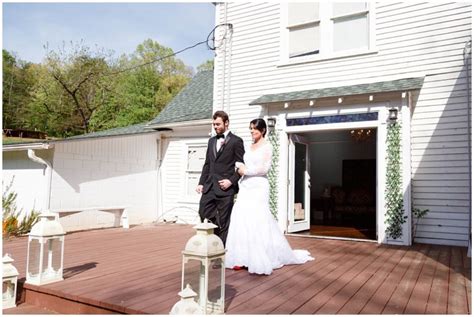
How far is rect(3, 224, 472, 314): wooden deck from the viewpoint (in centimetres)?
272

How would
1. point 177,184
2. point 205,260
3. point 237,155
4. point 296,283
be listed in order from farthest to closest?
point 177,184, point 237,155, point 296,283, point 205,260

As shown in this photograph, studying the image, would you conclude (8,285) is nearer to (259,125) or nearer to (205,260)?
(205,260)

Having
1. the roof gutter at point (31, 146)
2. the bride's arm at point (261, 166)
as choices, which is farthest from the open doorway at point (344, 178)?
the roof gutter at point (31, 146)

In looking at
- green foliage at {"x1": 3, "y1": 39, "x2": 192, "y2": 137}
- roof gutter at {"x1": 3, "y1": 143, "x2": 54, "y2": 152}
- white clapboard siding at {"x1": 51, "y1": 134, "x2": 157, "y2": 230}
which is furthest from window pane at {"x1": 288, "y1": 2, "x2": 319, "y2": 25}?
green foliage at {"x1": 3, "y1": 39, "x2": 192, "y2": 137}

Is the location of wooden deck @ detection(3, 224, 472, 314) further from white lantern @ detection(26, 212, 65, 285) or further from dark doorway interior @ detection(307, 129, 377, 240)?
dark doorway interior @ detection(307, 129, 377, 240)

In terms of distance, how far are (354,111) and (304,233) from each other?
242 cm

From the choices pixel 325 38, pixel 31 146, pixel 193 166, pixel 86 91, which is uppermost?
pixel 86 91

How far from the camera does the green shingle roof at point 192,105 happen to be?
340 inches

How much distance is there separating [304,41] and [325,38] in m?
0.42

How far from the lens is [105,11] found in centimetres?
1731

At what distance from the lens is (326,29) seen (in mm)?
6730

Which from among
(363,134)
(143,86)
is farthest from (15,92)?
(363,134)

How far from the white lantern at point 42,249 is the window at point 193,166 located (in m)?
5.05

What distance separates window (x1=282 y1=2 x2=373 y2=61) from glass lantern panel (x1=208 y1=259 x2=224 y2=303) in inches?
197
